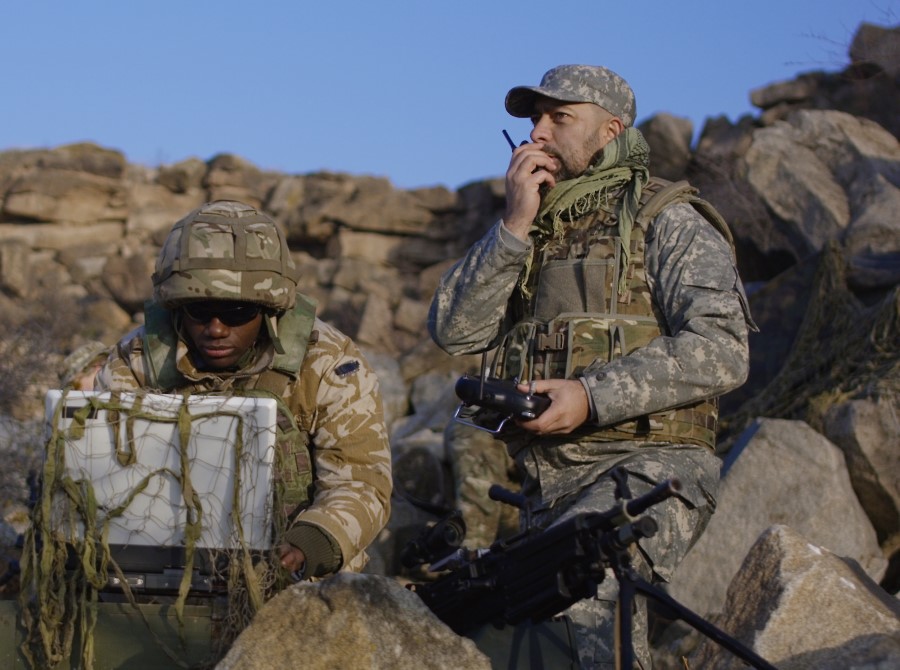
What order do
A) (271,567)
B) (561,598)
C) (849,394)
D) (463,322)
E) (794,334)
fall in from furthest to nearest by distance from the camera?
(794,334)
(849,394)
(463,322)
(271,567)
(561,598)

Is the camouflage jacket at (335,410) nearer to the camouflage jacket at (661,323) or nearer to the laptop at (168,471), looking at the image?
the camouflage jacket at (661,323)

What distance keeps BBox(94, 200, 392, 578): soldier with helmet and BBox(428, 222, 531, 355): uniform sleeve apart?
347 mm

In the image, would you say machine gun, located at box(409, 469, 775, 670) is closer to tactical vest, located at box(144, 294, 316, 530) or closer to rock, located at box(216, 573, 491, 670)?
rock, located at box(216, 573, 491, 670)

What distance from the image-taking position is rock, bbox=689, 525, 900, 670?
3932mm

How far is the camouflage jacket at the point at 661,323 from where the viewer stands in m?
3.90

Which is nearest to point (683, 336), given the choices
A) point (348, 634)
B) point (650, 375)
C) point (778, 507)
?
point (650, 375)

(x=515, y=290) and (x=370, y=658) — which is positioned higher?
(x=515, y=290)

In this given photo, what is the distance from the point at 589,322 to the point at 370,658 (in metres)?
1.44

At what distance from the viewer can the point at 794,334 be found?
970cm

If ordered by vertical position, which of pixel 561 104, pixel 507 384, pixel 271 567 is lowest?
pixel 271 567

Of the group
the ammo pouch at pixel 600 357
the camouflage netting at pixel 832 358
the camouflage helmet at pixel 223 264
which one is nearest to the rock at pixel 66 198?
the camouflage netting at pixel 832 358

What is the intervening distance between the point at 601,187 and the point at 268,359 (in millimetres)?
1251

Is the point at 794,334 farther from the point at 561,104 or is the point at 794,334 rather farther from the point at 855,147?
the point at 561,104

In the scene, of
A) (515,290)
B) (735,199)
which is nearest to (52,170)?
(735,199)
